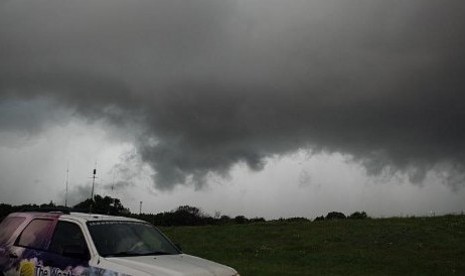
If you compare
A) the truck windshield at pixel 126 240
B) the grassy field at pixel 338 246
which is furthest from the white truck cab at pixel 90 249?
the grassy field at pixel 338 246

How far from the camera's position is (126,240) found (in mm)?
9570

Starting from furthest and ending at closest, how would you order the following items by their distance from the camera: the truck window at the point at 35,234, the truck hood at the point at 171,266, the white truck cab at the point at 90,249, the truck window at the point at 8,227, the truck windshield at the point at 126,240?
the truck window at the point at 8,227 < the truck window at the point at 35,234 < the truck windshield at the point at 126,240 < the white truck cab at the point at 90,249 < the truck hood at the point at 171,266

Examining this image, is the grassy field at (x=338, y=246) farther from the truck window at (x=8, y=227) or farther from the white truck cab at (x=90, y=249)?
the white truck cab at (x=90, y=249)

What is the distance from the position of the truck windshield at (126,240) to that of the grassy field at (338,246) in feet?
41.4

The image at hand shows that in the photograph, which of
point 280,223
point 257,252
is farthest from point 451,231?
point 280,223

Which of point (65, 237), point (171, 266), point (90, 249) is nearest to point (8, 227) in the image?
point (65, 237)

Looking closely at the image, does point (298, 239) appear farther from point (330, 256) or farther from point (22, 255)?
point (22, 255)

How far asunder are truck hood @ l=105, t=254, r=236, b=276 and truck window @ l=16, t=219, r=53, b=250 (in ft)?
6.77

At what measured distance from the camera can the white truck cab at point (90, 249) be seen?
8.66 metres

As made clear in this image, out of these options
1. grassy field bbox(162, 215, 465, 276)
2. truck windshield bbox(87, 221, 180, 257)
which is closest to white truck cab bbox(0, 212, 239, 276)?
truck windshield bbox(87, 221, 180, 257)

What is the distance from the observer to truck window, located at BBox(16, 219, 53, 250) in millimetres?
10312

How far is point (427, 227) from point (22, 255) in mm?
32537

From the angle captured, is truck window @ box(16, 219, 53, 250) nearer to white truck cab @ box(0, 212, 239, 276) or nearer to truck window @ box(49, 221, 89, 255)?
white truck cab @ box(0, 212, 239, 276)

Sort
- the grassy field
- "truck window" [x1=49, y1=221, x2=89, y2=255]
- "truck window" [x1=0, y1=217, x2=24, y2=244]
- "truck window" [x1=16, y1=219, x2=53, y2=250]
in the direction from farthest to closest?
the grassy field < "truck window" [x1=0, y1=217, x2=24, y2=244] < "truck window" [x1=16, y1=219, x2=53, y2=250] < "truck window" [x1=49, y1=221, x2=89, y2=255]
